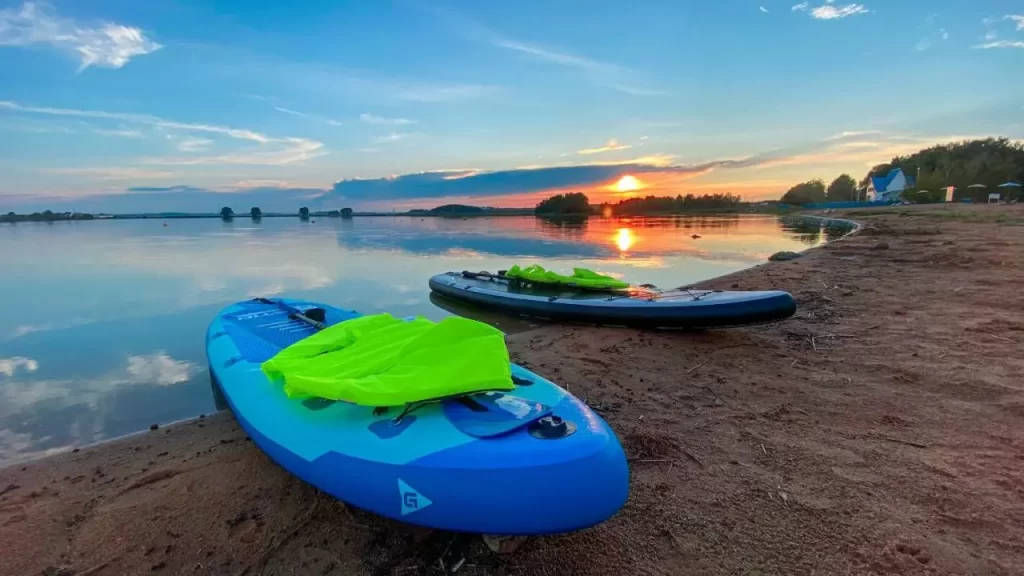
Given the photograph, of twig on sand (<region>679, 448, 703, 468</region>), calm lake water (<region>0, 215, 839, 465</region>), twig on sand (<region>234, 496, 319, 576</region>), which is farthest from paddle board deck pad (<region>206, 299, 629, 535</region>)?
calm lake water (<region>0, 215, 839, 465</region>)

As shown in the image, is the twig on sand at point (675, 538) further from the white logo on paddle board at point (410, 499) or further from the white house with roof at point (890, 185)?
the white house with roof at point (890, 185)

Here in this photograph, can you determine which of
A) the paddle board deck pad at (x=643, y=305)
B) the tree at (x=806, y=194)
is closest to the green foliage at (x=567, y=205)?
the tree at (x=806, y=194)

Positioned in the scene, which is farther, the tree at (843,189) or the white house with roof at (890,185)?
the tree at (843,189)

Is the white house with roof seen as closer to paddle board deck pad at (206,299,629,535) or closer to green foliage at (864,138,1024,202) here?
green foliage at (864,138,1024,202)

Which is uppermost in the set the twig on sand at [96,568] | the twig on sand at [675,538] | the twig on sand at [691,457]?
the twig on sand at [691,457]

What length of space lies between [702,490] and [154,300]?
36.9ft

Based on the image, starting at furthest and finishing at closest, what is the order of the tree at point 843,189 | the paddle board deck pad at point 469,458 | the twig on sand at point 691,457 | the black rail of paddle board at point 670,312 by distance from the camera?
the tree at point 843,189, the black rail of paddle board at point 670,312, the twig on sand at point 691,457, the paddle board deck pad at point 469,458

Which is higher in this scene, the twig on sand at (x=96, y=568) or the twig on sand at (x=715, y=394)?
the twig on sand at (x=715, y=394)

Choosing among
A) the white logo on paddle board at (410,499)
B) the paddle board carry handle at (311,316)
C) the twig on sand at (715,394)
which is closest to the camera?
the white logo on paddle board at (410,499)

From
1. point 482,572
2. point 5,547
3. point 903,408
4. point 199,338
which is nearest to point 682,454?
point 482,572

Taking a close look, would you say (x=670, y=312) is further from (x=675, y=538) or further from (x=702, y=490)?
(x=675, y=538)

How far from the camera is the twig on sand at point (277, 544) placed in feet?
7.26

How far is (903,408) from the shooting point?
3.53 m

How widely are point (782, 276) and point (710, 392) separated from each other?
7.60m
